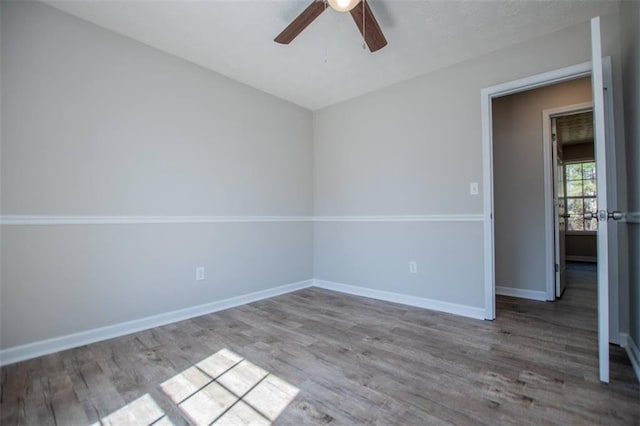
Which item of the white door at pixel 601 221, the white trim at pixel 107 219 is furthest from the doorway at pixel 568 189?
the white trim at pixel 107 219

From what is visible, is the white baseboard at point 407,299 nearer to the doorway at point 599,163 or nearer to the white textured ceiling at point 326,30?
the doorway at point 599,163

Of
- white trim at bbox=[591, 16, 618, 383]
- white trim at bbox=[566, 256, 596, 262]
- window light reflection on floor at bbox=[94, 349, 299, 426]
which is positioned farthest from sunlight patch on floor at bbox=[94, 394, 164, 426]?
white trim at bbox=[566, 256, 596, 262]

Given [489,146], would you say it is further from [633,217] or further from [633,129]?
[633,217]

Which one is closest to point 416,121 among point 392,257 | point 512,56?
point 512,56

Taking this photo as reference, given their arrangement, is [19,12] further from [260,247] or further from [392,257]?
[392,257]

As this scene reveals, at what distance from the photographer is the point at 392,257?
3.12 m

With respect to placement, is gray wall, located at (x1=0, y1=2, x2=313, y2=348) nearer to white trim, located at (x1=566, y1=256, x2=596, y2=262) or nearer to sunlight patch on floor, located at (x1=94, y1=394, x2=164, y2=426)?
sunlight patch on floor, located at (x1=94, y1=394, x2=164, y2=426)

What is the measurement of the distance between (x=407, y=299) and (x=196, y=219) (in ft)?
7.27

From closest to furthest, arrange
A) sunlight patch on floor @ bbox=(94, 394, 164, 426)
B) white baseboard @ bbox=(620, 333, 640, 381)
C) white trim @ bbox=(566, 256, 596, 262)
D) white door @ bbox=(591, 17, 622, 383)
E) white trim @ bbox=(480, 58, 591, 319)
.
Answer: sunlight patch on floor @ bbox=(94, 394, 164, 426)
white door @ bbox=(591, 17, 622, 383)
white baseboard @ bbox=(620, 333, 640, 381)
white trim @ bbox=(480, 58, 591, 319)
white trim @ bbox=(566, 256, 596, 262)

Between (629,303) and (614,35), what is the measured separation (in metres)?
1.84

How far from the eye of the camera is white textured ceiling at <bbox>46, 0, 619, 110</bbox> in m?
1.96

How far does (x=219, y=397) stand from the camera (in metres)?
1.45

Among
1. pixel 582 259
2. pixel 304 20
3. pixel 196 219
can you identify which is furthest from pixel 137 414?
pixel 582 259

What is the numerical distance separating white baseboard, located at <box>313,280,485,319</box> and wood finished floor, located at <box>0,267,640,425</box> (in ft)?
0.45
